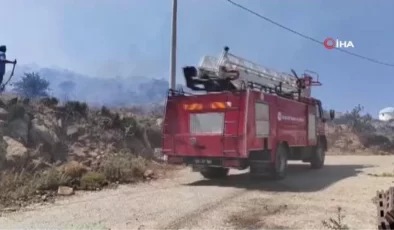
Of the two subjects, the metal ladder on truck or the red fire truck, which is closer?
the red fire truck

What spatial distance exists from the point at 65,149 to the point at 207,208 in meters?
7.48

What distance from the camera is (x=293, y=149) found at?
47.3 ft

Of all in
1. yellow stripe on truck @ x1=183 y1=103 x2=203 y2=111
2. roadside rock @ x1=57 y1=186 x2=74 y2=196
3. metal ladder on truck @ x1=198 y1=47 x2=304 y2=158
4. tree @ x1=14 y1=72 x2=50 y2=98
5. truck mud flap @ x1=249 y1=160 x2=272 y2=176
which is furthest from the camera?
tree @ x1=14 y1=72 x2=50 y2=98

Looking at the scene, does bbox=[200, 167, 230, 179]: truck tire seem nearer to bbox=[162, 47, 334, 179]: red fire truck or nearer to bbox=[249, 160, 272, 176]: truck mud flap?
bbox=[162, 47, 334, 179]: red fire truck

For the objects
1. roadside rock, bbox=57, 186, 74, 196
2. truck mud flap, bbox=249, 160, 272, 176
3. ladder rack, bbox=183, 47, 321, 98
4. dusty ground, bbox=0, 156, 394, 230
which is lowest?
dusty ground, bbox=0, 156, 394, 230

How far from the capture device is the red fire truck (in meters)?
10.9

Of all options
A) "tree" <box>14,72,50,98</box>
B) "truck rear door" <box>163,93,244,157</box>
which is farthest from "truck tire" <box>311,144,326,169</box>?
"tree" <box>14,72,50,98</box>

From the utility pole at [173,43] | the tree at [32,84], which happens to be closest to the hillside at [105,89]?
the tree at [32,84]

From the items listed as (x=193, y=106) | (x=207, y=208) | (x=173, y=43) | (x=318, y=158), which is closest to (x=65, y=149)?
(x=193, y=106)

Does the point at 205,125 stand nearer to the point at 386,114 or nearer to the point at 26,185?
the point at 26,185

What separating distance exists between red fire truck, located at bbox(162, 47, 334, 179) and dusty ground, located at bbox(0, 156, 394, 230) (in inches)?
33.3

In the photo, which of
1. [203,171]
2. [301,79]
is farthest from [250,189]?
[301,79]

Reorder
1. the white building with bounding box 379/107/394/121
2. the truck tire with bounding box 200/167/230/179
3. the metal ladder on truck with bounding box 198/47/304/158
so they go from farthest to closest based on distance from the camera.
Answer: the white building with bounding box 379/107/394/121, the truck tire with bounding box 200/167/230/179, the metal ladder on truck with bounding box 198/47/304/158

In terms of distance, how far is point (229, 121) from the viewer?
10922mm
